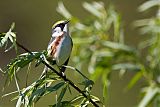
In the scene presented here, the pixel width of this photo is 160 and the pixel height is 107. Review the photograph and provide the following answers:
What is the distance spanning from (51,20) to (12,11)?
46 cm

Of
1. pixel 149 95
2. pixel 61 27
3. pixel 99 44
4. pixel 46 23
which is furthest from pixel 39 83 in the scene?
pixel 46 23

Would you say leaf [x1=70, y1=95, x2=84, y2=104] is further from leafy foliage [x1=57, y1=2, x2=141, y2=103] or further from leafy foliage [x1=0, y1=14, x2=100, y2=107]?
leafy foliage [x1=57, y1=2, x2=141, y2=103]

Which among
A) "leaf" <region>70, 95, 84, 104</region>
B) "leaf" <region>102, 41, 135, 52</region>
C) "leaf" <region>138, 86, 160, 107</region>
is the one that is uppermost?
"leaf" <region>102, 41, 135, 52</region>

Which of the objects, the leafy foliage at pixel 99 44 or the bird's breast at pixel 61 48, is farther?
the leafy foliage at pixel 99 44

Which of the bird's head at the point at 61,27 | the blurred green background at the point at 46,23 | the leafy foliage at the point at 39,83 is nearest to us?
the leafy foliage at the point at 39,83

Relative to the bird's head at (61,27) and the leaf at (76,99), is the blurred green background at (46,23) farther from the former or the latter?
the leaf at (76,99)

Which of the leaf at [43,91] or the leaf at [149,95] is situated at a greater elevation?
the leaf at [43,91]

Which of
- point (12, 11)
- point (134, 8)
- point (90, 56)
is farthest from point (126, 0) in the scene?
point (90, 56)

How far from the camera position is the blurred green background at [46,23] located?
3637 mm

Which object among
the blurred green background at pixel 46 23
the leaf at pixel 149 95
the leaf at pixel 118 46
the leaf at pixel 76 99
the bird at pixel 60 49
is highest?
the blurred green background at pixel 46 23

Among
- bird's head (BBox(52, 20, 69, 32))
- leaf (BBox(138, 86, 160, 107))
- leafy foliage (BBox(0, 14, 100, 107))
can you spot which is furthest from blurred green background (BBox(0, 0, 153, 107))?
leafy foliage (BBox(0, 14, 100, 107))

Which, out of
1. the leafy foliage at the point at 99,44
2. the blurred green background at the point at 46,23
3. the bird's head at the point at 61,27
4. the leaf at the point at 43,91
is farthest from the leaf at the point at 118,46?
the blurred green background at the point at 46,23

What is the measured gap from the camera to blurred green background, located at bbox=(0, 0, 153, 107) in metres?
3.64

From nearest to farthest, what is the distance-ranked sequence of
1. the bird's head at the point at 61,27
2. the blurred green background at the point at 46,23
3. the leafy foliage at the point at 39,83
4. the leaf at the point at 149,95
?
the leafy foliage at the point at 39,83
the bird's head at the point at 61,27
the leaf at the point at 149,95
the blurred green background at the point at 46,23
